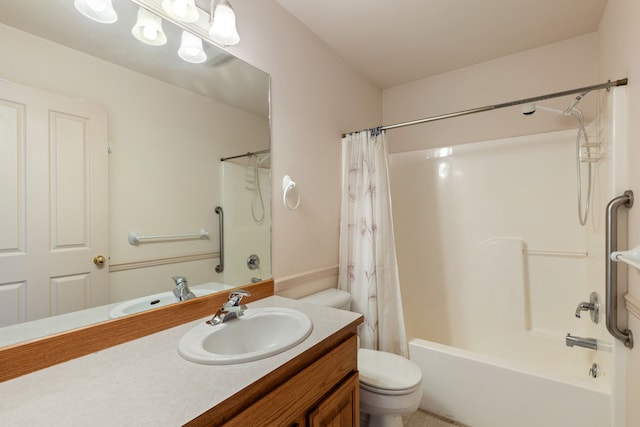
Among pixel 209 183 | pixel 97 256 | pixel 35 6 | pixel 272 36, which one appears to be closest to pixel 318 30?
pixel 272 36

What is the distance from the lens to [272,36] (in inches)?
62.6

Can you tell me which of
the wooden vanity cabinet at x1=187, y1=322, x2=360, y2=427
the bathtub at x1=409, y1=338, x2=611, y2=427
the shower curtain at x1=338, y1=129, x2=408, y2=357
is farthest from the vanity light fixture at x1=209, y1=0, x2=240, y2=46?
the bathtub at x1=409, y1=338, x2=611, y2=427

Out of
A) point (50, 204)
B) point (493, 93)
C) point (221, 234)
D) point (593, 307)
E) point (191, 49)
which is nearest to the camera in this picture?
point (50, 204)

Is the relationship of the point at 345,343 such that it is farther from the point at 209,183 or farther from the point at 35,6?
the point at 35,6

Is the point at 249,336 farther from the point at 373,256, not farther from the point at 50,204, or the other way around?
the point at 373,256

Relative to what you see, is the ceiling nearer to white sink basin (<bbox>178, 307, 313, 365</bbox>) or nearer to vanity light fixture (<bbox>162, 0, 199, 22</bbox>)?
vanity light fixture (<bbox>162, 0, 199, 22</bbox>)

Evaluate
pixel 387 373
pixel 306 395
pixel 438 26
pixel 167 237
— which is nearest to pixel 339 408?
pixel 306 395

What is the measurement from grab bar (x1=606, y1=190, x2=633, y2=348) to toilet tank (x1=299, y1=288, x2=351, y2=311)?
120 centimetres

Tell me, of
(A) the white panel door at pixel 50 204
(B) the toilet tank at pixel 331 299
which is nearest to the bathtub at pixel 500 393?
(B) the toilet tank at pixel 331 299

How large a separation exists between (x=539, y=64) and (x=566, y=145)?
0.65m

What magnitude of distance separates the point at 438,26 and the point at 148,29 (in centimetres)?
164

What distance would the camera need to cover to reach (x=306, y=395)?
0.87 meters

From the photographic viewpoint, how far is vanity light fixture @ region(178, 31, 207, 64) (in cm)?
121

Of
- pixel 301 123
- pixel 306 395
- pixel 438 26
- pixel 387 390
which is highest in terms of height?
pixel 438 26
